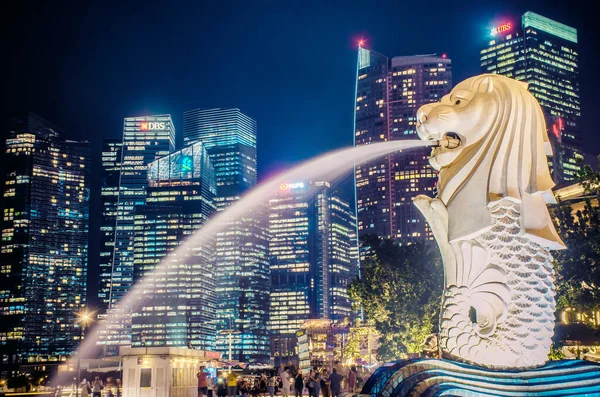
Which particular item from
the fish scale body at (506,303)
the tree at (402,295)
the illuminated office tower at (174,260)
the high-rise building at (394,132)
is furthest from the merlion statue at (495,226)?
the illuminated office tower at (174,260)

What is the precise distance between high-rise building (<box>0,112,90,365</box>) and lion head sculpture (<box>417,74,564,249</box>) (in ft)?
510

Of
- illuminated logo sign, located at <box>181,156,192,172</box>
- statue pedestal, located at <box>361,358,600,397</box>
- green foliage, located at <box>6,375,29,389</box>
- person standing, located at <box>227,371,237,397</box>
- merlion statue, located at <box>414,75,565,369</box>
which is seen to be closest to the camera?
statue pedestal, located at <box>361,358,600,397</box>

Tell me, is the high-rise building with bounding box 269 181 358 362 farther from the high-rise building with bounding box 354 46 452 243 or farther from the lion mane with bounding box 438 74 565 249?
the lion mane with bounding box 438 74 565 249

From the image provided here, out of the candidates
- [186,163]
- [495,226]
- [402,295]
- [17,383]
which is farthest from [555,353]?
[186,163]

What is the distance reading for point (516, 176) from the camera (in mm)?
15664

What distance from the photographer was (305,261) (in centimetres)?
19600

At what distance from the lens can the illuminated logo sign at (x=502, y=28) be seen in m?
144

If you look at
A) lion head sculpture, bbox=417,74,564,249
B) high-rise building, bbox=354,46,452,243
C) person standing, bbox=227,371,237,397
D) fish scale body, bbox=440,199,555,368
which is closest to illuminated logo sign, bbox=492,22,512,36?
high-rise building, bbox=354,46,452,243

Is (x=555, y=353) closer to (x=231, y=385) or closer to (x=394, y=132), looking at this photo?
(x=231, y=385)

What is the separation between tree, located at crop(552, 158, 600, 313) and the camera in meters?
26.1

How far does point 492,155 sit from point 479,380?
4875mm

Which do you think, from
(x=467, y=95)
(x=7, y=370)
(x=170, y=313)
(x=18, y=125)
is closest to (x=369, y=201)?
(x=170, y=313)

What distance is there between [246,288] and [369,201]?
60.5 m

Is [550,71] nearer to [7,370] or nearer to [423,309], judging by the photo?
[423,309]
